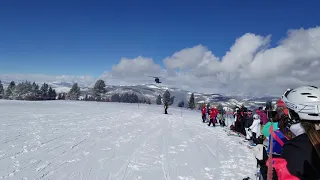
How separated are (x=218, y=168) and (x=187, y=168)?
3.43 ft

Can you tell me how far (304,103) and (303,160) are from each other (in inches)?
24.9

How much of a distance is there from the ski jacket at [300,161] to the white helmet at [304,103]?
312mm

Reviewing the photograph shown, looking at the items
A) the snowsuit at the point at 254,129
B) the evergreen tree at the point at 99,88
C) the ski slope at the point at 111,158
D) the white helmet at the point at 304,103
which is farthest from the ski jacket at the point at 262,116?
the evergreen tree at the point at 99,88

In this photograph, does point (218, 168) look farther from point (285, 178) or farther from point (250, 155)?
point (285, 178)

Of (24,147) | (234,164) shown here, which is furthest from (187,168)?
(24,147)

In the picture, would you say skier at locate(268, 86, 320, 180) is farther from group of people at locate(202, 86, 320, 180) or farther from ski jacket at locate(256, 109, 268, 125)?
ski jacket at locate(256, 109, 268, 125)

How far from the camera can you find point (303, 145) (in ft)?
6.24

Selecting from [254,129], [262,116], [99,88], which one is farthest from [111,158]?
→ [99,88]

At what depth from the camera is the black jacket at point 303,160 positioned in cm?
186

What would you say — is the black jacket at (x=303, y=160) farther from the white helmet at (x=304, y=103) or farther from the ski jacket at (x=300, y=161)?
the white helmet at (x=304, y=103)

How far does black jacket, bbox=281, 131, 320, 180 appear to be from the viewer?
73.0 inches

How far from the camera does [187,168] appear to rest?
659cm

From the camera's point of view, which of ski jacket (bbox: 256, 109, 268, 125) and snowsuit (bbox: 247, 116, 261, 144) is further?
snowsuit (bbox: 247, 116, 261, 144)

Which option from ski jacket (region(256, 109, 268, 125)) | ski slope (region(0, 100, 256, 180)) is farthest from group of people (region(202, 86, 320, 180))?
ski jacket (region(256, 109, 268, 125))
